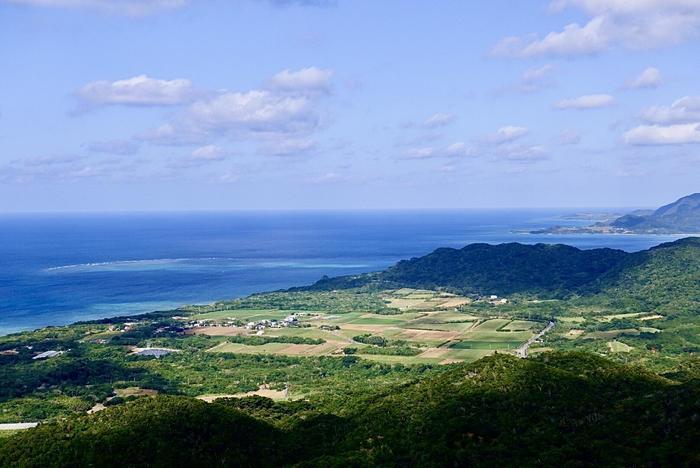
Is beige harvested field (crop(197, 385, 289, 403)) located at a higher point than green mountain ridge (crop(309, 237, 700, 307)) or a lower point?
lower

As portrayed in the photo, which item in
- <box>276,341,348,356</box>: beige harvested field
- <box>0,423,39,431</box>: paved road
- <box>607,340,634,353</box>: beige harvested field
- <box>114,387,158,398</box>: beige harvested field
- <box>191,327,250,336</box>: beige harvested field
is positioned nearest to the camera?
<box>0,423,39,431</box>: paved road

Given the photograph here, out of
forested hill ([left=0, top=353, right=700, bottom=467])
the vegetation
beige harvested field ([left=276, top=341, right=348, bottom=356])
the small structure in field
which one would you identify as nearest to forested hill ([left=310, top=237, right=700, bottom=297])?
the vegetation

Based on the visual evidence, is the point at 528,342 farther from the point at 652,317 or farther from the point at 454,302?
the point at 454,302

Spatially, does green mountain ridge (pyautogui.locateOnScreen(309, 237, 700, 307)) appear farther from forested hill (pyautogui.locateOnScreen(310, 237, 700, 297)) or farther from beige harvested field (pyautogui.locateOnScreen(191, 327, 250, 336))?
beige harvested field (pyautogui.locateOnScreen(191, 327, 250, 336))

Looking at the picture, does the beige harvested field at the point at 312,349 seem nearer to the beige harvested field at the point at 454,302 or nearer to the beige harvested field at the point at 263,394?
the beige harvested field at the point at 263,394

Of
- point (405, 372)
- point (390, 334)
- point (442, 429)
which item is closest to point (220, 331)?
point (390, 334)

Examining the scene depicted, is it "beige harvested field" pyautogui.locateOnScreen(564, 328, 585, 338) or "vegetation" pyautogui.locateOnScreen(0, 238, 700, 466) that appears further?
"beige harvested field" pyautogui.locateOnScreen(564, 328, 585, 338)

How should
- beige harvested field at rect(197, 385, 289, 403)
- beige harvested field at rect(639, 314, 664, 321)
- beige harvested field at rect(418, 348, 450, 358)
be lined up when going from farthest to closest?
beige harvested field at rect(639, 314, 664, 321) < beige harvested field at rect(418, 348, 450, 358) < beige harvested field at rect(197, 385, 289, 403)
